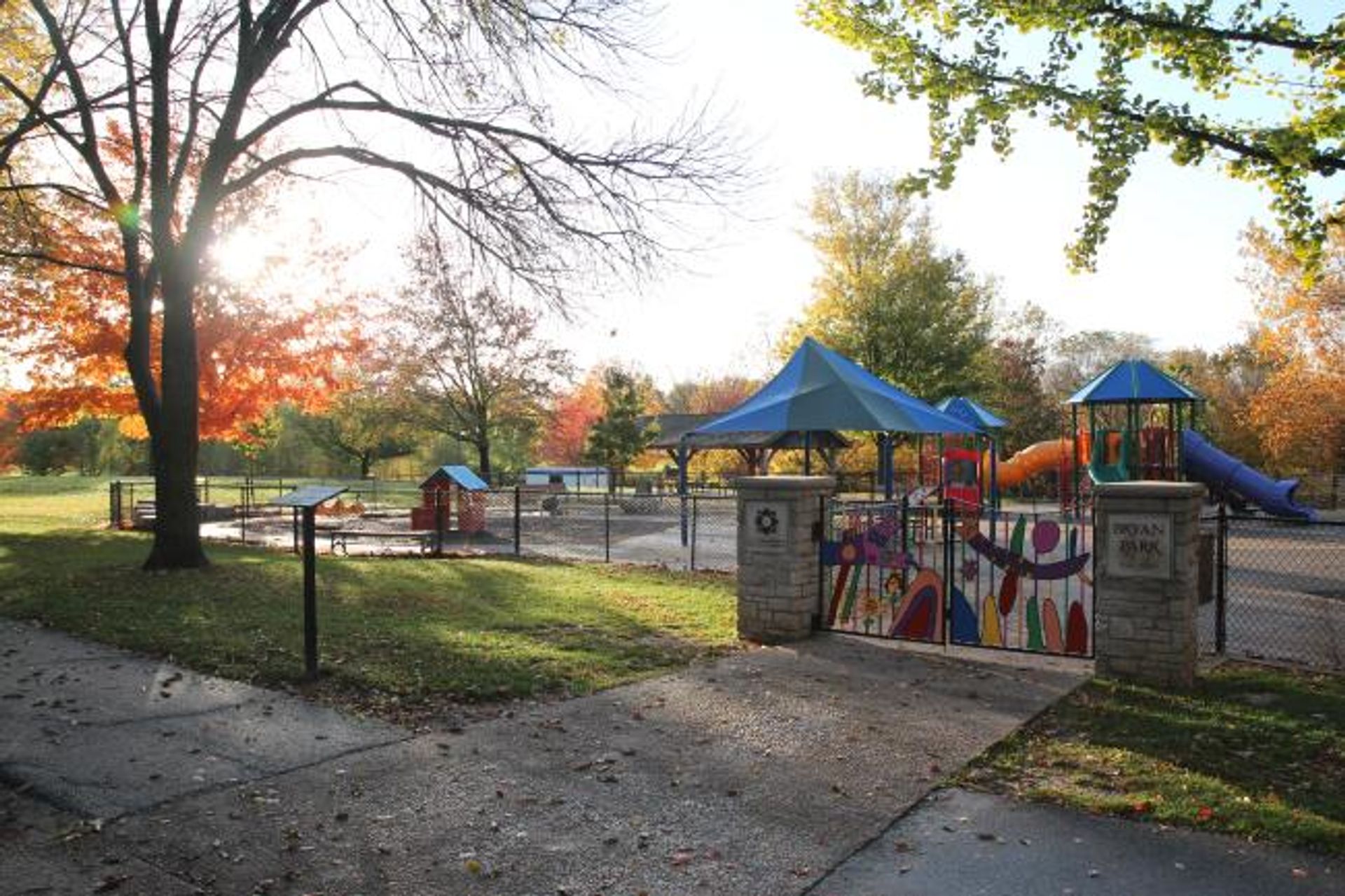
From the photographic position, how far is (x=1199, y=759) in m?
5.45

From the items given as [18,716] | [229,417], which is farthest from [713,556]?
[229,417]

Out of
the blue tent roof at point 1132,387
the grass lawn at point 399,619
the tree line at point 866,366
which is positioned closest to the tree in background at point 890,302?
the tree line at point 866,366

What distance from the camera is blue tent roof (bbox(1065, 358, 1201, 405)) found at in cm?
2273

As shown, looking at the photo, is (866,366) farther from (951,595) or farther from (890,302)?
(951,595)

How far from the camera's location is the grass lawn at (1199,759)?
459 centimetres

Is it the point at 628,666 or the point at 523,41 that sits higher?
the point at 523,41

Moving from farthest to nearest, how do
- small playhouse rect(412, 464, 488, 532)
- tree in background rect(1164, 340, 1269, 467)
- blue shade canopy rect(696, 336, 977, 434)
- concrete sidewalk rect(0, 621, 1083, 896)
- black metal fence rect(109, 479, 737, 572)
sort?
tree in background rect(1164, 340, 1269, 467), small playhouse rect(412, 464, 488, 532), black metal fence rect(109, 479, 737, 572), blue shade canopy rect(696, 336, 977, 434), concrete sidewalk rect(0, 621, 1083, 896)

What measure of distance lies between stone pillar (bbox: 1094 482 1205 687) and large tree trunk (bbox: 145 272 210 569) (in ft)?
36.4

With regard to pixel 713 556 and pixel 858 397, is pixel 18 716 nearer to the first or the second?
pixel 858 397

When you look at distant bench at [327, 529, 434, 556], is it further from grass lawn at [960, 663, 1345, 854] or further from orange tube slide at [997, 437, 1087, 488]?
orange tube slide at [997, 437, 1087, 488]

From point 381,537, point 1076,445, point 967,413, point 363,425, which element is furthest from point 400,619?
point 363,425

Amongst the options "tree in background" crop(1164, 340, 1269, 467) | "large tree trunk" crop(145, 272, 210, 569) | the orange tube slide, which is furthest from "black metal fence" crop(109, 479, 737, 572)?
"tree in background" crop(1164, 340, 1269, 467)

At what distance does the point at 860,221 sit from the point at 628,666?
32.1 meters

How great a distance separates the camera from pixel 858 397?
14.0m
